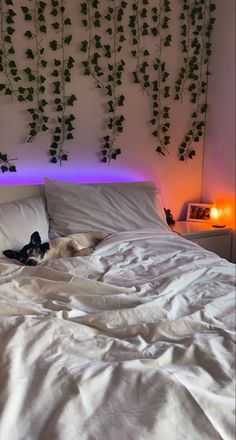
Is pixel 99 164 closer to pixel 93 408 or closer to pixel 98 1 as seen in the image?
pixel 98 1

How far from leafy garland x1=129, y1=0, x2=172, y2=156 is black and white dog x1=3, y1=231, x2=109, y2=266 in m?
0.99

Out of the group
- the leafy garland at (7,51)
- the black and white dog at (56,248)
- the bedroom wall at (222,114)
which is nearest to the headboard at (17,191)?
the leafy garland at (7,51)

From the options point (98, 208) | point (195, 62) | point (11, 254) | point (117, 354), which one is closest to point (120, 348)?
point (117, 354)

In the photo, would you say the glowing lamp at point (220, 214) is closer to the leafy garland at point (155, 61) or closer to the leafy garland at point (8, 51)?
the leafy garland at point (155, 61)

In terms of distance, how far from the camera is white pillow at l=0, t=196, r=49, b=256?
1.74m

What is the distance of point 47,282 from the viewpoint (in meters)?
1.20

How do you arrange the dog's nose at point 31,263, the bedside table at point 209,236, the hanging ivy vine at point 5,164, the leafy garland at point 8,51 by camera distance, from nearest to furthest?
the dog's nose at point 31,263 → the leafy garland at point 8,51 → the hanging ivy vine at point 5,164 → the bedside table at point 209,236

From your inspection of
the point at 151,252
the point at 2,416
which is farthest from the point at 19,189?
the point at 2,416

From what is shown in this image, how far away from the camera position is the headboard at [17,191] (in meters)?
2.03

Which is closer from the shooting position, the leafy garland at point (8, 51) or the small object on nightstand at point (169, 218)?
the leafy garland at point (8, 51)

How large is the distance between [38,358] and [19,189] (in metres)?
1.46

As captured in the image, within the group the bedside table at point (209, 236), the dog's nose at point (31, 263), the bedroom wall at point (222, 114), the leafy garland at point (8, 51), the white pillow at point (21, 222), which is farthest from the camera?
the bedroom wall at point (222, 114)

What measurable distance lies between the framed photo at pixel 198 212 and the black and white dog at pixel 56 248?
3.10ft

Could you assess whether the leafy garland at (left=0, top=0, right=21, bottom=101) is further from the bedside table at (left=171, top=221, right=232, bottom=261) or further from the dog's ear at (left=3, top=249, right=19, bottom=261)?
the bedside table at (left=171, top=221, right=232, bottom=261)
